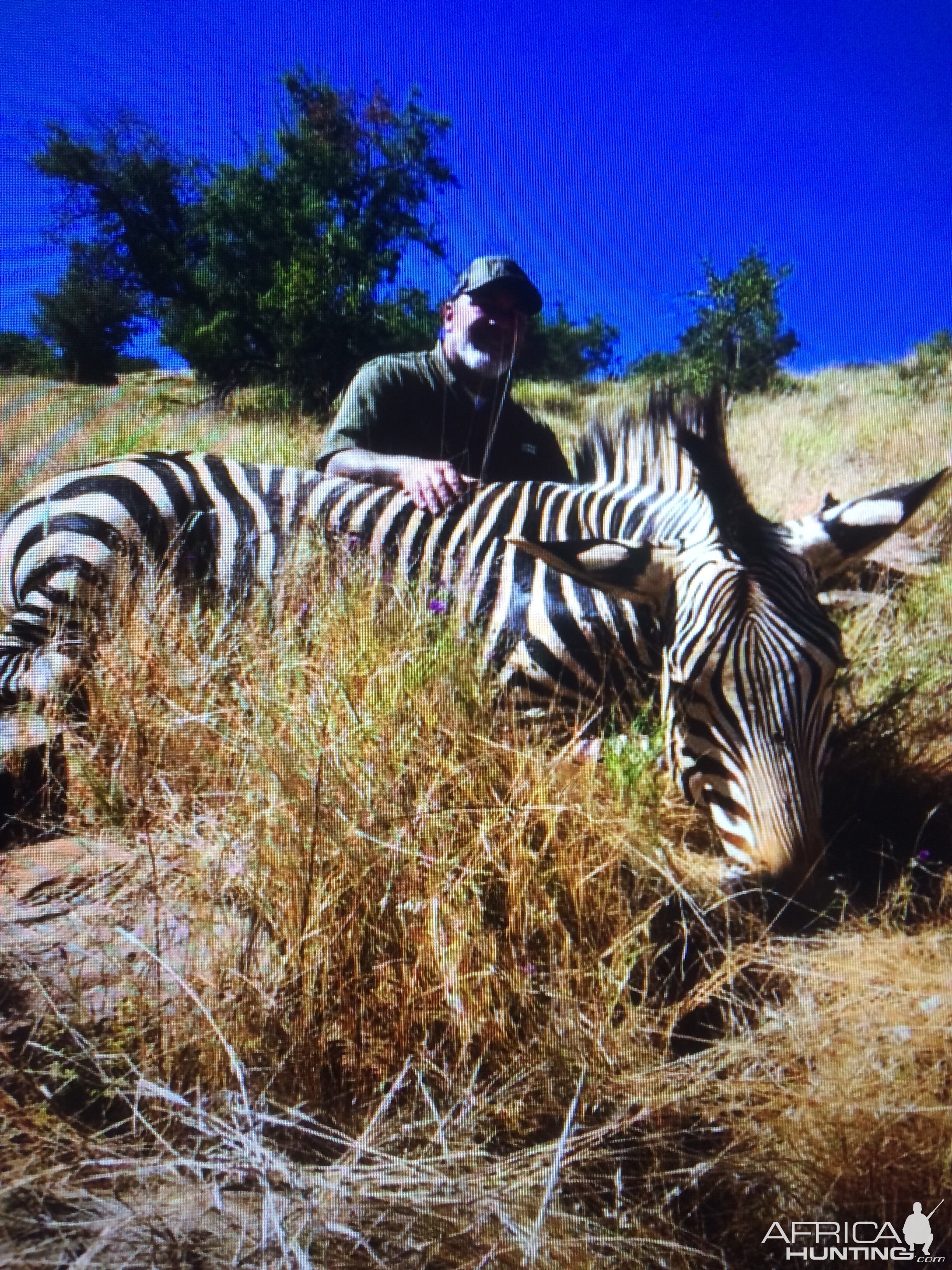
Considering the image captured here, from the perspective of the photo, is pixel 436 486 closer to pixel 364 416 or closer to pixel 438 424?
pixel 364 416

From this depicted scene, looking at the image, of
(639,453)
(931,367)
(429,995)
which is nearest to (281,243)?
(639,453)

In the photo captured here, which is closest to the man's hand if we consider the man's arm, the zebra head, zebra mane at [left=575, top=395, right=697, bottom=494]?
the man's arm

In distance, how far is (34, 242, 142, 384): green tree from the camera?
11.0 feet

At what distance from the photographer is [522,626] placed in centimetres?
268

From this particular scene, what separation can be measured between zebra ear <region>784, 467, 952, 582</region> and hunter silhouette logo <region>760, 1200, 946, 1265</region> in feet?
5.34

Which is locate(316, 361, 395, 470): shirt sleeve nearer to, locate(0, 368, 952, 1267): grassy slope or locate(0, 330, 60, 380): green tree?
locate(0, 330, 60, 380): green tree

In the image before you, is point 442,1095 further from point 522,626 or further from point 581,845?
point 522,626

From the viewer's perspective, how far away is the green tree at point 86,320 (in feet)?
11.0

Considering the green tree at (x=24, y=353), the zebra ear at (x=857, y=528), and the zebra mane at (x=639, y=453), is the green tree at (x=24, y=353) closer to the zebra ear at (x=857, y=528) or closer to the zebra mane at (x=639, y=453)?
the zebra mane at (x=639, y=453)

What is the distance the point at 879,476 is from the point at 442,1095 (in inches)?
255

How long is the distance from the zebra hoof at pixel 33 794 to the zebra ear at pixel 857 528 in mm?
2295

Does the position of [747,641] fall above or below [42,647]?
above

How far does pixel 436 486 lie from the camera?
3.17 metres

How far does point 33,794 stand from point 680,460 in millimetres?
2509
